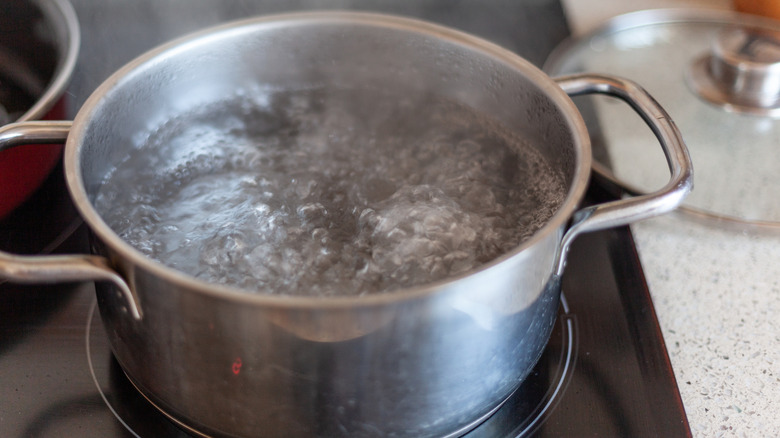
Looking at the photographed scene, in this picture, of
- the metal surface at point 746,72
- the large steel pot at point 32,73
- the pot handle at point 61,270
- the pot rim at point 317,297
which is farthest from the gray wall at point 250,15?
the pot handle at point 61,270

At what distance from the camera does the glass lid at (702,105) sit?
2.62 ft

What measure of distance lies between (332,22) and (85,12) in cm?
56

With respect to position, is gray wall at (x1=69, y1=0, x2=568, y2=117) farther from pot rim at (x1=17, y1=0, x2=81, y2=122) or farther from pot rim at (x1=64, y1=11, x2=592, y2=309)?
pot rim at (x1=64, y1=11, x2=592, y2=309)

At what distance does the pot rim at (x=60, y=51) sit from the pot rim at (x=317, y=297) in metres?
0.09

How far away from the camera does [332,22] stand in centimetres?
74

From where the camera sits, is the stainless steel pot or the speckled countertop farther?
the speckled countertop

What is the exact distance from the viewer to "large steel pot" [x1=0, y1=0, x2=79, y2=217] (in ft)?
2.12

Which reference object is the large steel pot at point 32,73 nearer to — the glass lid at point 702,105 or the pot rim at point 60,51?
the pot rim at point 60,51

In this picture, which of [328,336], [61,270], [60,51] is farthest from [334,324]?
[60,51]

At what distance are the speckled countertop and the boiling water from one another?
0.62 feet

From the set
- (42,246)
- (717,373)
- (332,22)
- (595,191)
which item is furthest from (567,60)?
(42,246)

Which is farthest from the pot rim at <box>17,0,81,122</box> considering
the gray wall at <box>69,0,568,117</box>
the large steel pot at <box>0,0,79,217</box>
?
the gray wall at <box>69,0,568,117</box>

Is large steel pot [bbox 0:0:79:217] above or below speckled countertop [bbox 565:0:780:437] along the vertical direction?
above

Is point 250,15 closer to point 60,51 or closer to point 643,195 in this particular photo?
point 60,51
